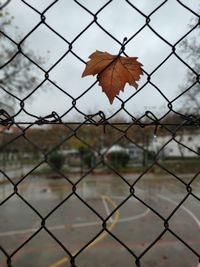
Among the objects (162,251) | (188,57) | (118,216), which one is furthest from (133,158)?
(188,57)

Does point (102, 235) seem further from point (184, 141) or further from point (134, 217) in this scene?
point (184, 141)

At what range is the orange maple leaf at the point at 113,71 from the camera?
0.87 meters

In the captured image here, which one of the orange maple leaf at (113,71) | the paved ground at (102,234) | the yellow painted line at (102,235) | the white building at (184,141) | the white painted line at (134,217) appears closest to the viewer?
the orange maple leaf at (113,71)

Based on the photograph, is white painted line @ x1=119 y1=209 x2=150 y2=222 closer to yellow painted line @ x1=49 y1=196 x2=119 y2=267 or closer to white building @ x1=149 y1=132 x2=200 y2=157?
yellow painted line @ x1=49 y1=196 x2=119 y2=267

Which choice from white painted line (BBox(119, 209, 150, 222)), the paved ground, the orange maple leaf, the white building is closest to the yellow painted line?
the paved ground

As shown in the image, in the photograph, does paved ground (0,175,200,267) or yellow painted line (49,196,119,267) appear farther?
paved ground (0,175,200,267)

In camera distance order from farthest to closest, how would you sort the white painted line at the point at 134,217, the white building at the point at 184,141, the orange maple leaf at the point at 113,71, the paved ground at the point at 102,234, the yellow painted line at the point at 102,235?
1. the white painted line at the point at 134,217
2. the paved ground at the point at 102,234
3. the yellow painted line at the point at 102,235
4. the white building at the point at 184,141
5. the orange maple leaf at the point at 113,71

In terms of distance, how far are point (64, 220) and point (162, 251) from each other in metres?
3.96

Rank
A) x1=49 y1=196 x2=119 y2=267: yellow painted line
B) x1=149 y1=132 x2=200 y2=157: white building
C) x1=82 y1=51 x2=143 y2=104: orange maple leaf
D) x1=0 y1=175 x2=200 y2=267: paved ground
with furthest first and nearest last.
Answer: x1=0 y1=175 x2=200 y2=267: paved ground < x1=49 y1=196 x2=119 y2=267: yellow painted line < x1=149 y1=132 x2=200 y2=157: white building < x1=82 y1=51 x2=143 y2=104: orange maple leaf

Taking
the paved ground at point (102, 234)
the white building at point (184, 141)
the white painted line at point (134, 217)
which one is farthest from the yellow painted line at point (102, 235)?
the white building at point (184, 141)

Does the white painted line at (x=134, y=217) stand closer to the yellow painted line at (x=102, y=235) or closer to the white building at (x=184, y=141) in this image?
the yellow painted line at (x=102, y=235)

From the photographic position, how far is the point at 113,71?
88cm

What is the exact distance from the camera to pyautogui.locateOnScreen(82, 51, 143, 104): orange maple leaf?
2.86 ft

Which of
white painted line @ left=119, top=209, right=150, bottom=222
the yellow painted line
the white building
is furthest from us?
white painted line @ left=119, top=209, right=150, bottom=222
